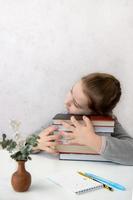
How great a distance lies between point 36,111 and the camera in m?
2.10

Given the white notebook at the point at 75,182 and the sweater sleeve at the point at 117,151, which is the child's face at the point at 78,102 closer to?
the sweater sleeve at the point at 117,151

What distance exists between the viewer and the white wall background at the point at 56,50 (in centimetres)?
200

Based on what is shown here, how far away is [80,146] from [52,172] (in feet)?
0.65

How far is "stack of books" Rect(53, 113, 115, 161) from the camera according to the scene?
4.45ft

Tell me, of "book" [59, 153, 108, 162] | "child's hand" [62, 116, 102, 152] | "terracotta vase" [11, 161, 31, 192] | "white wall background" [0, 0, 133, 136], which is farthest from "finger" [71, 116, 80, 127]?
"white wall background" [0, 0, 133, 136]

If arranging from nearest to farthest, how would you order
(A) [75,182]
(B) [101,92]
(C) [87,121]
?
(A) [75,182]
(C) [87,121]
(B) [101,92]

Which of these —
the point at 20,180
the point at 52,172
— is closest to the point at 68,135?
the point at 52,172

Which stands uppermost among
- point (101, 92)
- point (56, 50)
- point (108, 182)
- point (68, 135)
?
point (56, 50)

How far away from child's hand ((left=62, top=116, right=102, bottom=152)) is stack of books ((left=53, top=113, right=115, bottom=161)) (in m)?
0.02

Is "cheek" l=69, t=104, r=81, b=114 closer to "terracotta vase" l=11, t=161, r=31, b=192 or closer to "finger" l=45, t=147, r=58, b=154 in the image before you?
"finger" l=45, t=147, r=58, b=154

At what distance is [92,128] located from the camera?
1.36 metres

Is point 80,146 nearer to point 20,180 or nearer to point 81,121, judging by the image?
point 81,121

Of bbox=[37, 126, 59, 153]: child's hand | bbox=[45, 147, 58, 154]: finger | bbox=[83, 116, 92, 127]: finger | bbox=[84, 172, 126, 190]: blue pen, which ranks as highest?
bbox=[83, 116, 92, 127]: finger

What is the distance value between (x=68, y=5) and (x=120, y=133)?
2.73ft
